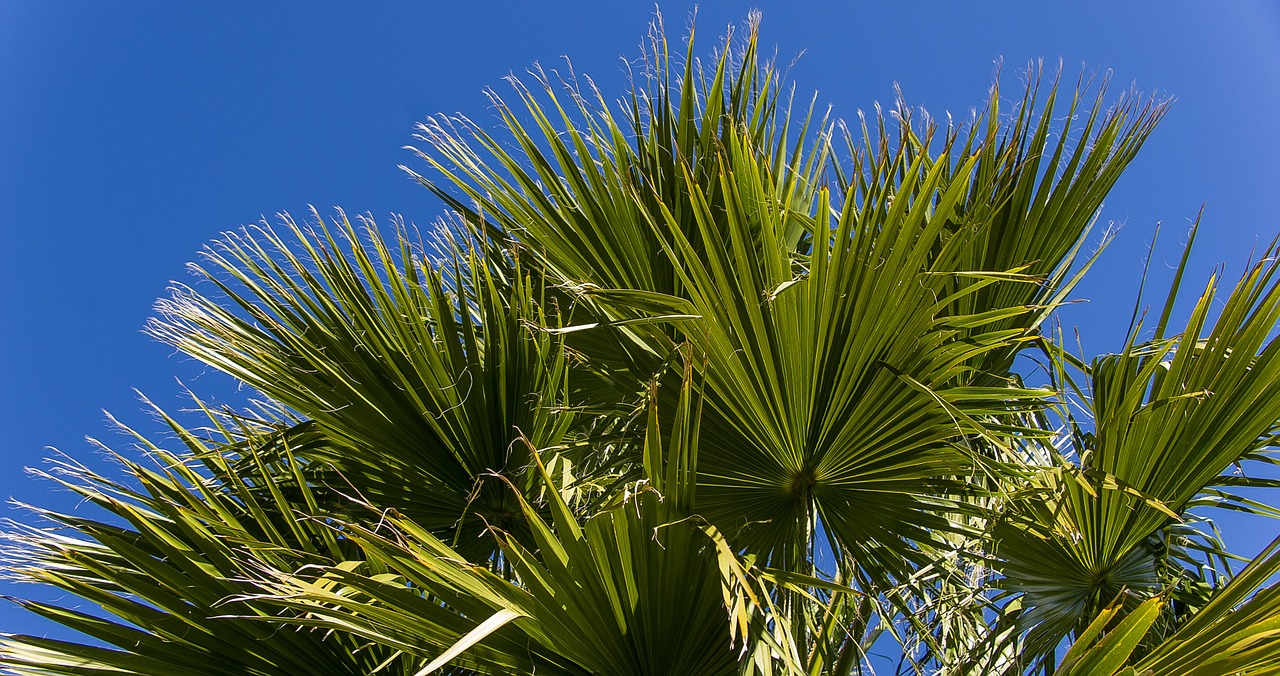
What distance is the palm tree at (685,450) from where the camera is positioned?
5.40 ft

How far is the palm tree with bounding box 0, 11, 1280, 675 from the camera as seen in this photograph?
1.65 meters

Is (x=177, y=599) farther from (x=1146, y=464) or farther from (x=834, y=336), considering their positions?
(x=1146, y=464)

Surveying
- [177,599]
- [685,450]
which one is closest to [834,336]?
[685,450]

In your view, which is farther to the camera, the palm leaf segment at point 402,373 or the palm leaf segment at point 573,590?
the palm leaf segment at point 402,373

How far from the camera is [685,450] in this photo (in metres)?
1.63

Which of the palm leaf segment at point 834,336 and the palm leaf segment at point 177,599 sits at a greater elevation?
the palm leaf segment at point 834,336

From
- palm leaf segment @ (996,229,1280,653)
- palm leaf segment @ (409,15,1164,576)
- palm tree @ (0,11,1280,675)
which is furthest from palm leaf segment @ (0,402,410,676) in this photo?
palm leaf segment @ (996,229,1280,653)

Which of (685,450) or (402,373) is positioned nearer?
(685,450)

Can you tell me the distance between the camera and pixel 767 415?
A: 1.93m

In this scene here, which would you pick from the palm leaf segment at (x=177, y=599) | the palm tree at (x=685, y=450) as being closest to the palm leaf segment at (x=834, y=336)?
the palm tree at (x=685, y=450)

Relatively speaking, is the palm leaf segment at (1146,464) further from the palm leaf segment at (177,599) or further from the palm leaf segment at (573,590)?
the palm leaf segment at (177,599)

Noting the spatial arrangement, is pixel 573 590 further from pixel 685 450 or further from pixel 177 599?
pixel 177 599

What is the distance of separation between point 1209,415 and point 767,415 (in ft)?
2.78

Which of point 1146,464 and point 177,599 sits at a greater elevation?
point 1146,464
